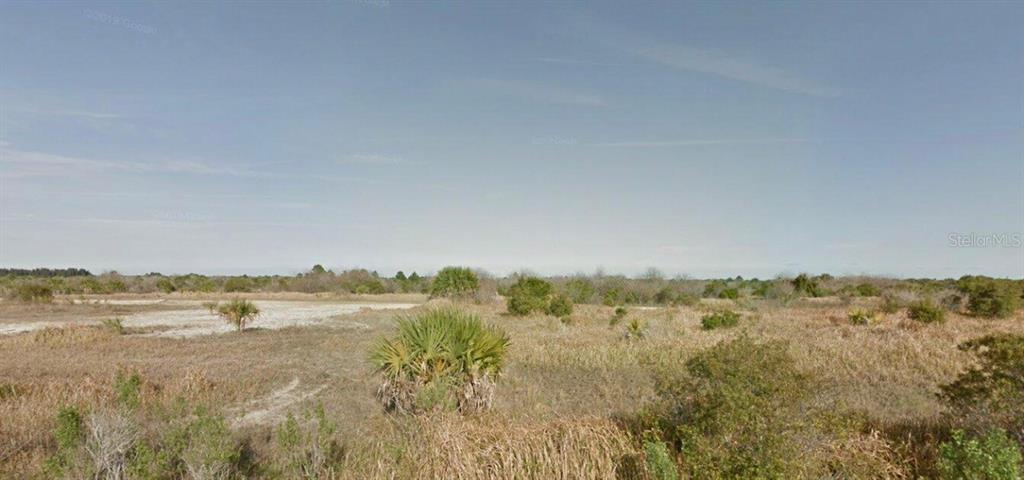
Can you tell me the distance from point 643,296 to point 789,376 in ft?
182

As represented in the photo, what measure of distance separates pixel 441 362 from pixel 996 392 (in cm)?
831

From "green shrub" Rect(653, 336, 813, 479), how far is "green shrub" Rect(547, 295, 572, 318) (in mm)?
24003

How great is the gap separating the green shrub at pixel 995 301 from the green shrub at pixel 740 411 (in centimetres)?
3076

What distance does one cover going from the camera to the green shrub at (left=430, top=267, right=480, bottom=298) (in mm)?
46562

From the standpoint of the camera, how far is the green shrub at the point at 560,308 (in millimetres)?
30539

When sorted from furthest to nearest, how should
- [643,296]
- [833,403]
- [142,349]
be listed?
[643,296] → [142,349] → [833,403]

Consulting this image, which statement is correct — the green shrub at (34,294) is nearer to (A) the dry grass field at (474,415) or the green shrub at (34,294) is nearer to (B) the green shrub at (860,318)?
(A) the dry grass field at (474,415)

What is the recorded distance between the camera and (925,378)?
487 inches

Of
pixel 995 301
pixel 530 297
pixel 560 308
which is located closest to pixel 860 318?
pixel 995 301

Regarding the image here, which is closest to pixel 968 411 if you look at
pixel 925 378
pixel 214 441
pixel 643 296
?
pixel 925 378

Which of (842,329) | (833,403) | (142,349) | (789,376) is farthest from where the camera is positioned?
(842,329)

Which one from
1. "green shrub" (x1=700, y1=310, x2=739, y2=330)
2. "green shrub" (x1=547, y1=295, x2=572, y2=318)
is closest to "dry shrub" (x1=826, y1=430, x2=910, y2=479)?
"green shrub" (x1=700, y1=310, x2=739, y2=330)

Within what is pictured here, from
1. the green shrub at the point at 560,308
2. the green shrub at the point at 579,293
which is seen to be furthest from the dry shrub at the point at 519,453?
the green shrub at the point at 579,293

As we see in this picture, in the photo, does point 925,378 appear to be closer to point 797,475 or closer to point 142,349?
point 797,475
